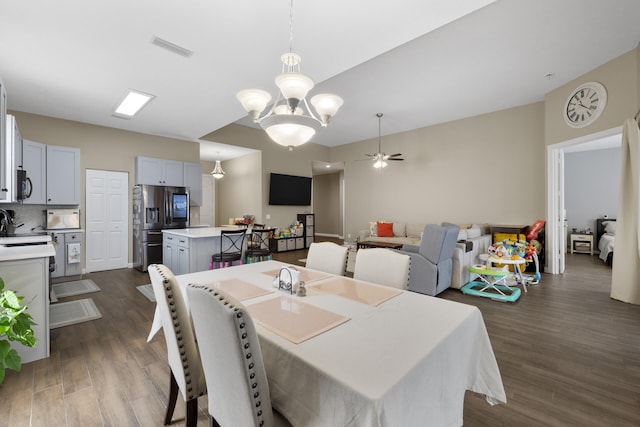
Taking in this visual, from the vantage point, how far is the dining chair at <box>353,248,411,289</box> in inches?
77.9

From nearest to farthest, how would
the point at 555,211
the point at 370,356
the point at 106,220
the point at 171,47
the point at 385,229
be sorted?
the point at 370,356
the point at 171,47
the point at 555,211
the point at 106,220
the point at 385,229

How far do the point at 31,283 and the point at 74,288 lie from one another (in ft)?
8.07

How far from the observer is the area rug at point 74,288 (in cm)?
397

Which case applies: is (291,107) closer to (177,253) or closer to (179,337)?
(179,337)

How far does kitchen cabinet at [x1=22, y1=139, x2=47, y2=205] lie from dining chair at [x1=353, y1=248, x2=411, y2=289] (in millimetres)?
5236

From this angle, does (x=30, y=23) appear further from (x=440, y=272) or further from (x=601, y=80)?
(x=601, y=80)

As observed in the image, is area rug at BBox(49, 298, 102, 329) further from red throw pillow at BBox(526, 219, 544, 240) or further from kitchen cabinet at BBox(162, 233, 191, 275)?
red throw pillow at BBox(526, 219, 544, 240)

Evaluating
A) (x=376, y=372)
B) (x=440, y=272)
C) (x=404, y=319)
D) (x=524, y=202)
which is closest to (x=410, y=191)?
(x=524, y=202)

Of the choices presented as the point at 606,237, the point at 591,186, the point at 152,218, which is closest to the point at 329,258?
the point at 152,218

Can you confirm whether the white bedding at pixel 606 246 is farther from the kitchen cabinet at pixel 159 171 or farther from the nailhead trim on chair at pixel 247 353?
the kitchen cabinet at pixel 159 171

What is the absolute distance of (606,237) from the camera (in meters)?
6.01

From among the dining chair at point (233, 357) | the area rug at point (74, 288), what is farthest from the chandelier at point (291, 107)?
the area rug at point (74, 288)

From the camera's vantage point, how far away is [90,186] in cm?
514

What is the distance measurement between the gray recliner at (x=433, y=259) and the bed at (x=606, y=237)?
4.22m
